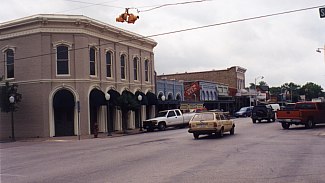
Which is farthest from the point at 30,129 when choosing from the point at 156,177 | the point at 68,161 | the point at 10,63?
the point at 156,177

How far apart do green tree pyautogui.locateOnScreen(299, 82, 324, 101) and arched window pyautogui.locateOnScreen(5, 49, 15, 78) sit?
132857 mm

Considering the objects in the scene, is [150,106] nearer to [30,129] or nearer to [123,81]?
[123,81]

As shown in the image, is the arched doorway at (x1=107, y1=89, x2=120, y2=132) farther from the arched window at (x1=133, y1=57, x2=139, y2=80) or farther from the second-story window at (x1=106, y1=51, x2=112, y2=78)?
the arched window at (x1=133, y1=57, x2=139, y2=80)

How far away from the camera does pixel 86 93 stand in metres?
34.8

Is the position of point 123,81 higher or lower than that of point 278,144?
higher

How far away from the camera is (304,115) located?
29781 millimetres

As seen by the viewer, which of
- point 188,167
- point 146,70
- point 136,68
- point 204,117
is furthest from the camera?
point 146,70

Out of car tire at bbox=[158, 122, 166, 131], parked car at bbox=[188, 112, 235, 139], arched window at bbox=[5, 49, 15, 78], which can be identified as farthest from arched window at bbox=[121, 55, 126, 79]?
parked car at bbox=[188, 112, 235, 139]

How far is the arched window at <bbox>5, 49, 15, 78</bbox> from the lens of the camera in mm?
35656

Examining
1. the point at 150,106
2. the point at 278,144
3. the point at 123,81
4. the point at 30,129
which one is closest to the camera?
the point at 278,144

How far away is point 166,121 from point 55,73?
1072 cm

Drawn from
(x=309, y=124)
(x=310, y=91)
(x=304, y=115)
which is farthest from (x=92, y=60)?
(x=310, y=91)

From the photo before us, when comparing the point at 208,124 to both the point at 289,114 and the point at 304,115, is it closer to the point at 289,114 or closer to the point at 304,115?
the point at 289,114

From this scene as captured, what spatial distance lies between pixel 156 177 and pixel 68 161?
18.3ft
